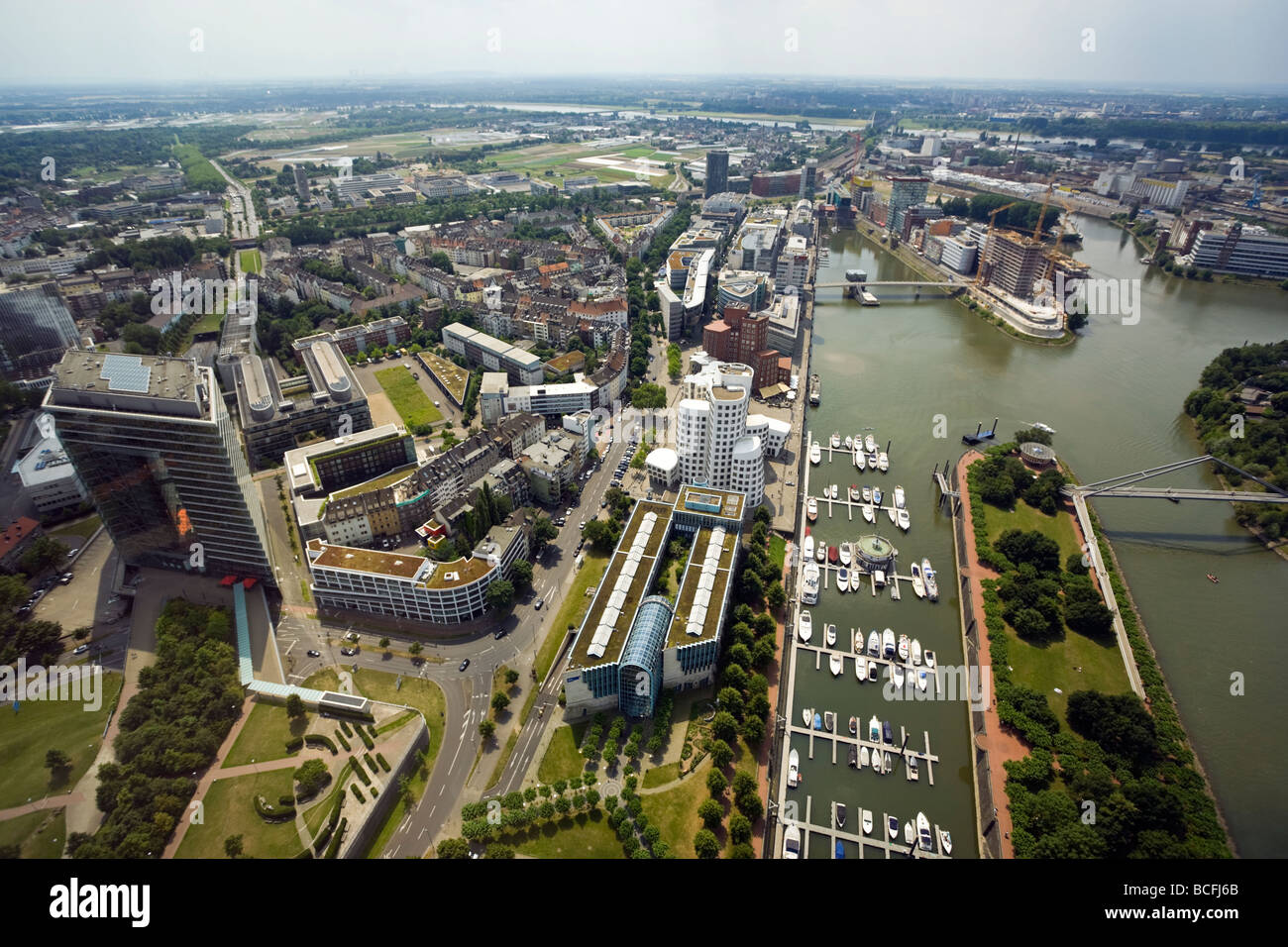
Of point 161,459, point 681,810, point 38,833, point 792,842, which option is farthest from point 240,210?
point 792,842

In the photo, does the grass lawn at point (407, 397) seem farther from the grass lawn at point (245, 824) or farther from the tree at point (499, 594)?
the grass lawn at point (245, 824)

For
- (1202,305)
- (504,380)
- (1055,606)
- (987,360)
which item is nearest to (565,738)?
(1055,606)

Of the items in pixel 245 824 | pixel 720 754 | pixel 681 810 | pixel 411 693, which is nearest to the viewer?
pixel 245 824

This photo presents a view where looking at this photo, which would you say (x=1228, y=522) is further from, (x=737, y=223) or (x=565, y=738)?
(x=737, y=223)

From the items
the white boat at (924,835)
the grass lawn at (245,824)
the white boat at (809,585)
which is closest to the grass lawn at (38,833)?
the grass lawn at (245,824)

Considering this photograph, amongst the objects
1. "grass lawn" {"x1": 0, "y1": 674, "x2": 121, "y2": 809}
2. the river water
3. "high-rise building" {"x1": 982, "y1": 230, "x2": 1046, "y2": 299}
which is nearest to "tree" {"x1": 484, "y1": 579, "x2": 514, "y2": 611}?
the river water

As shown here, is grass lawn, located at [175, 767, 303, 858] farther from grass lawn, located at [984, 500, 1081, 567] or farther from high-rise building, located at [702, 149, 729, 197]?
high-rise building, located at [702, 149, 729, 197]

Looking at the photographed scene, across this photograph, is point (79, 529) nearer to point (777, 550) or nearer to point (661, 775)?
point (661, 775)
